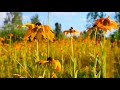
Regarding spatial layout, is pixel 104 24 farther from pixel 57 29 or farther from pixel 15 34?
pixel 15 34

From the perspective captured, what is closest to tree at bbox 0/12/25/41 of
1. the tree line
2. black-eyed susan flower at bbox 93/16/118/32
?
the tree line

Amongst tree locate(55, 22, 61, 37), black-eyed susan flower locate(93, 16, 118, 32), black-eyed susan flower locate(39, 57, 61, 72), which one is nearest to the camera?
black-eyed susan flower locate(39, 57, 61, 72)

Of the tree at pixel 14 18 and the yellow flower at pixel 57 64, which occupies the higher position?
the tree at pixel 14 18

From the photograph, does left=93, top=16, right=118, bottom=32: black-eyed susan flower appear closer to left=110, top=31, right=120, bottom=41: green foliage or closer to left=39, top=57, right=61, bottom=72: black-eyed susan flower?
left=110, top=31, right=120, bottom=41: green foliage

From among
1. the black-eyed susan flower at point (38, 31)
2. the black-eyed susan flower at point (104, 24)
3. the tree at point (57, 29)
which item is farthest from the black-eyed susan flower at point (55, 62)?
the black-eyed susan flower at point (104, 24)

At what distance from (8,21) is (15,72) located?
49cm

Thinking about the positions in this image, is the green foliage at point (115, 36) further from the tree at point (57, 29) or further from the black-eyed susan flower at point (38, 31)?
the black-eyed susan flower at point (38, 31)

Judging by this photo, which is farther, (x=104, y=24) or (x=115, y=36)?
(x=115, y=36)

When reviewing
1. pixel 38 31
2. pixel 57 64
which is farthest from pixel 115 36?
pixel 38 31

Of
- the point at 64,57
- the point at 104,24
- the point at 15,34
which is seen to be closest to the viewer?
the point at 104,24
